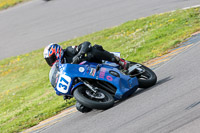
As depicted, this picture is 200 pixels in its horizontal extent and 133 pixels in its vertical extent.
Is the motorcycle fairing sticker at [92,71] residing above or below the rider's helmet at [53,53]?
below

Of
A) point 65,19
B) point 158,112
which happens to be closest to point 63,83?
point 158,112

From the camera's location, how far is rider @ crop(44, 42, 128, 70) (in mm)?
7707

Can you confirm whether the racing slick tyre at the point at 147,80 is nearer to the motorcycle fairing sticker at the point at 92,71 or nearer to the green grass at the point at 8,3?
the motorcycle fairing sticker at the point at 92,71

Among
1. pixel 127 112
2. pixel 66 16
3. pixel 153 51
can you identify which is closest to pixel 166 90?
pixel 127 112

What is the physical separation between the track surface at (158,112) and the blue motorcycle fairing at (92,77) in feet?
0.72

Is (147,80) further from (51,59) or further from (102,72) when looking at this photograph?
(51,59)

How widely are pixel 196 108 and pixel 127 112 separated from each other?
1.45 meters

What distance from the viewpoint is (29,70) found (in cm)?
1738

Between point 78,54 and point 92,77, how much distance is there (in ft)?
1.67

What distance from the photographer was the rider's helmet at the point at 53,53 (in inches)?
308

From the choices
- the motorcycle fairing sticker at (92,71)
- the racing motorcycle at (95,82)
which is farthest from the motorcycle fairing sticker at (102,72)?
the motorcycle fairing sticker at (92,71)

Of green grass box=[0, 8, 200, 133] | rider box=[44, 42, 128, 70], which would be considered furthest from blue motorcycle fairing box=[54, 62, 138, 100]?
green grass box=[0, 8, 200, 133]

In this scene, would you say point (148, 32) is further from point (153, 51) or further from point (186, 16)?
point (153, 51)

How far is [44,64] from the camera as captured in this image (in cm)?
1741
